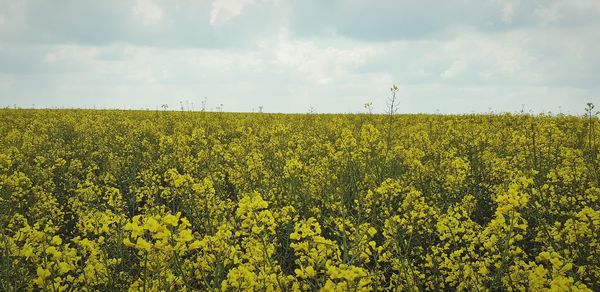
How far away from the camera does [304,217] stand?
5031 millimetres

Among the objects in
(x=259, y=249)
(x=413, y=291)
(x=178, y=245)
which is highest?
(x=178, y=245)

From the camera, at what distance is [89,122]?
15.1m

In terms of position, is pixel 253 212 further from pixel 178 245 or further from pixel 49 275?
pixel 49 275

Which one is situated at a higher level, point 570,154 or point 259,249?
point 570,154

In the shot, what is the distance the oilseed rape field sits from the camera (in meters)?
2.81

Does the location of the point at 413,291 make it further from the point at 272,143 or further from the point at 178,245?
the point at 272,143

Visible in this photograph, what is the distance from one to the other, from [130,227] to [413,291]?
2.12m

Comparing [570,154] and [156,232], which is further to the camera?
[570,154]

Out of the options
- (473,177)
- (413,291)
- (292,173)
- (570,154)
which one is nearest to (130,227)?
(413,291)

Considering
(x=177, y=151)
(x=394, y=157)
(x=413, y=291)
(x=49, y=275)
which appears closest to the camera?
(x=49, y=275)

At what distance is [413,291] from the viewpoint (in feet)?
10.5

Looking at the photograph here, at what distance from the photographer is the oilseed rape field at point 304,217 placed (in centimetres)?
281

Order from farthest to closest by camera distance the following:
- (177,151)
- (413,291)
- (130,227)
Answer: (177,151)
(413,291)
(130,227)

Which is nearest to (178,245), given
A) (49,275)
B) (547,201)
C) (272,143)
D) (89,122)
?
(49,275)
